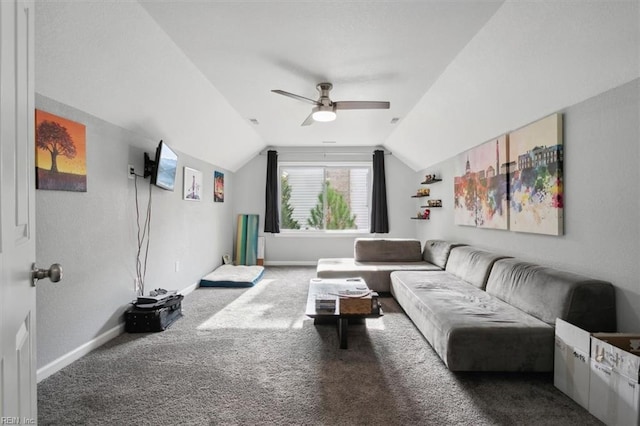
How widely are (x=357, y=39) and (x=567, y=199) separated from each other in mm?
2066

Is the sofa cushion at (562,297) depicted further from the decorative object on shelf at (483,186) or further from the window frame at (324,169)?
the window frame at (324,169)

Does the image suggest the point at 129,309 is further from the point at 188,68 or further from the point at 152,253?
the point at 188,68

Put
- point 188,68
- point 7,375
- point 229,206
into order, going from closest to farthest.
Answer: point 7,375 → point 188,68 → point 229,206

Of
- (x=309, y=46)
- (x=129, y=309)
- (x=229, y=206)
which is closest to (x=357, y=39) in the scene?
(x=309, y=46)

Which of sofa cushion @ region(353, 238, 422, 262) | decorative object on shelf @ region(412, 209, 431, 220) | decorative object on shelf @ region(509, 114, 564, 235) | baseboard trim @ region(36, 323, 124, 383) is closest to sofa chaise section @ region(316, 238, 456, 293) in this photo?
sofa cushion @ region(353, 238, 422, 262)

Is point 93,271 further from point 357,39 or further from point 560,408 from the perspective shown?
point 560,408

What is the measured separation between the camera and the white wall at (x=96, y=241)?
215 cm

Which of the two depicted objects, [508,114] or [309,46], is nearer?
[309,46]

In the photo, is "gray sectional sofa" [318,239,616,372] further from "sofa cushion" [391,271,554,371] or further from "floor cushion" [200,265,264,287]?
"floor cushion" [200,265,264,287]

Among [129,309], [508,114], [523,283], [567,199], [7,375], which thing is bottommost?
[129,309]

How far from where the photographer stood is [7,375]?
2.43ft

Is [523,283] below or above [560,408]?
above

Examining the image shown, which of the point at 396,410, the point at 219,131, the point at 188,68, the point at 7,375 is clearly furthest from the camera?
the point at 219,131

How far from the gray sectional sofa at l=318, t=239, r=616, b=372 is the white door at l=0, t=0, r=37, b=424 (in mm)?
2134
